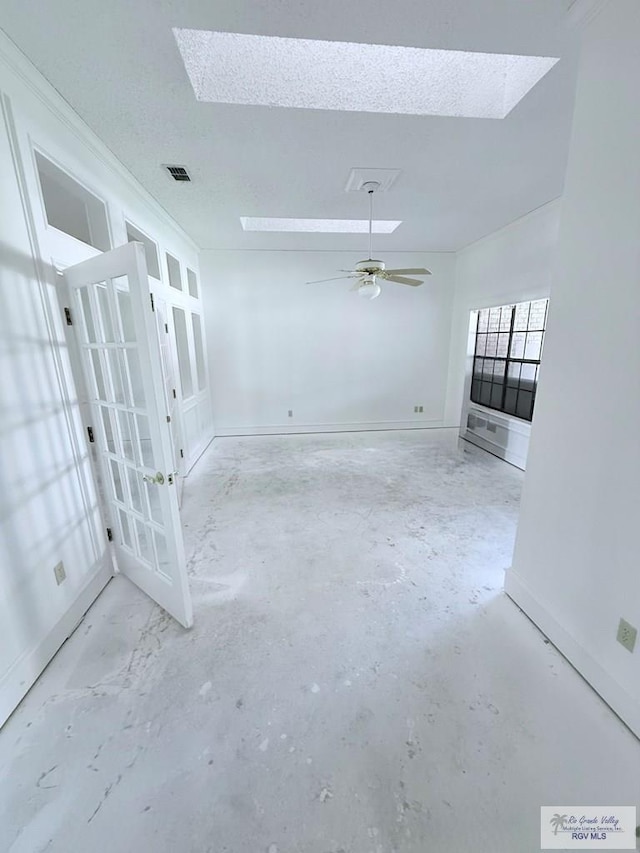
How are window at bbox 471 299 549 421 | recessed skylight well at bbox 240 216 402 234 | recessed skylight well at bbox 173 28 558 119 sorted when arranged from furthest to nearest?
recessed skylight well at bbox 240 216 402 234, window at bbox 471 299 549 421, recessed skylight well at bbox 173 28 558 119

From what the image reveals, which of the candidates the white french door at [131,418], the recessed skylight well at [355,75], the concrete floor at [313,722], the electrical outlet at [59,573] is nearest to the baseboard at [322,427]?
the concrete floor at [313,722]

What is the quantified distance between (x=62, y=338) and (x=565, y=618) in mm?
3018

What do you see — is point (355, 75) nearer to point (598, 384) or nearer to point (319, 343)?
point (598, 384)

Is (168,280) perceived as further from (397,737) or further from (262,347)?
(397,737)

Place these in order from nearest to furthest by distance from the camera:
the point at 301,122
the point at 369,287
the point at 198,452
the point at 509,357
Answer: the point at 301,122 < the point at 369,287 < the point at 509,357 < the point at 198,452

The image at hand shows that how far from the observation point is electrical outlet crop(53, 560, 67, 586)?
1.77 m

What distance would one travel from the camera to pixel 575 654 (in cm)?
Result: 164

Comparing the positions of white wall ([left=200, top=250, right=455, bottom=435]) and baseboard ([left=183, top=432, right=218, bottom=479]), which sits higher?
white wall ([left=200, top=250, right=455, bottom=435])

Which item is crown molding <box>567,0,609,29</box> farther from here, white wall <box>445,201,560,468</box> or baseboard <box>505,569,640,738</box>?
baseboard <box>505,569,640,738</box>

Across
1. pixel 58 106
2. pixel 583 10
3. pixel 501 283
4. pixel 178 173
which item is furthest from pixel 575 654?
pixel 501 283

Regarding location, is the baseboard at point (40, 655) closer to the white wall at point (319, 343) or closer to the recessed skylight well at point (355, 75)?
the recessed skylight well at point (355, 75)

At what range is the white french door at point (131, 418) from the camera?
60.4 inches

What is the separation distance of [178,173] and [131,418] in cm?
216

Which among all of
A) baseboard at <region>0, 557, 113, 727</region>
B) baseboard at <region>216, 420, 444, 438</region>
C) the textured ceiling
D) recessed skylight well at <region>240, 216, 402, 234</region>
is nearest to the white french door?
baseboard at <region>0, 557, 113, 727</region>
